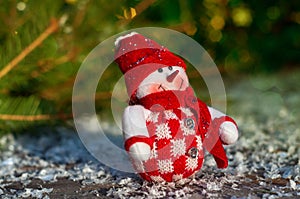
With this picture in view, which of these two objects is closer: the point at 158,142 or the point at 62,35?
the point at 158,142

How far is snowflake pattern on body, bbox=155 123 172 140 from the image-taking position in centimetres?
99

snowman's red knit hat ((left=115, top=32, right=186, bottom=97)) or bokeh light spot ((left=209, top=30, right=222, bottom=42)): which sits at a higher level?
bokeh light spot ((left=209, top=30, right=222, bottom=42))

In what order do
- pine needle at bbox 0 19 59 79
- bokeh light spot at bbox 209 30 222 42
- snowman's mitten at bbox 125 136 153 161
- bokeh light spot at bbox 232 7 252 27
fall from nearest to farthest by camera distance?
snowman's mitten at bbox 125 136 153 161 < pine needle at bbox 0 19 59 79 < bokeh light spot at bbox 209 30 222 42 < bokeh light spot at bbox 232 7 252 27

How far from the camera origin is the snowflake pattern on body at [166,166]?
3.28 ft

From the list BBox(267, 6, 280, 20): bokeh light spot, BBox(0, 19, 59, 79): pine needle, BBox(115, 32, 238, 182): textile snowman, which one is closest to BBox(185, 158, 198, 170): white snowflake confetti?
BBox(115, 32, 238, 182): textile snowman

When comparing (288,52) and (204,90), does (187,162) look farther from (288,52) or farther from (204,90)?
(288,52)

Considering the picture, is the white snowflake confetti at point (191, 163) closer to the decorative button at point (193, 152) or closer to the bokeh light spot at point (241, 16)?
the decorative button at point (193, 152)

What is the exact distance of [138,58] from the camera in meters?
1.03

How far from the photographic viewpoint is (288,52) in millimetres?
2252

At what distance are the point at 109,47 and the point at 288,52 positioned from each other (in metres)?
1.18

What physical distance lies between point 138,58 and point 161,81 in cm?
6

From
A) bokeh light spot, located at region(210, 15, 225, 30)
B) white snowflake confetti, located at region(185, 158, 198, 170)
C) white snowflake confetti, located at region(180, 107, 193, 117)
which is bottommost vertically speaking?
white snowflake confetti, located at region(185, 158, 198, 170)

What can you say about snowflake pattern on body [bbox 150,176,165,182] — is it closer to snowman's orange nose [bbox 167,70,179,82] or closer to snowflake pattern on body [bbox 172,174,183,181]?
snowflake pattern on body [bbox 172,174,183,181]

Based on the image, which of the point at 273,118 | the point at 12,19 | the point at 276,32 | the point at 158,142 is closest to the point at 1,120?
the point at 12,19
